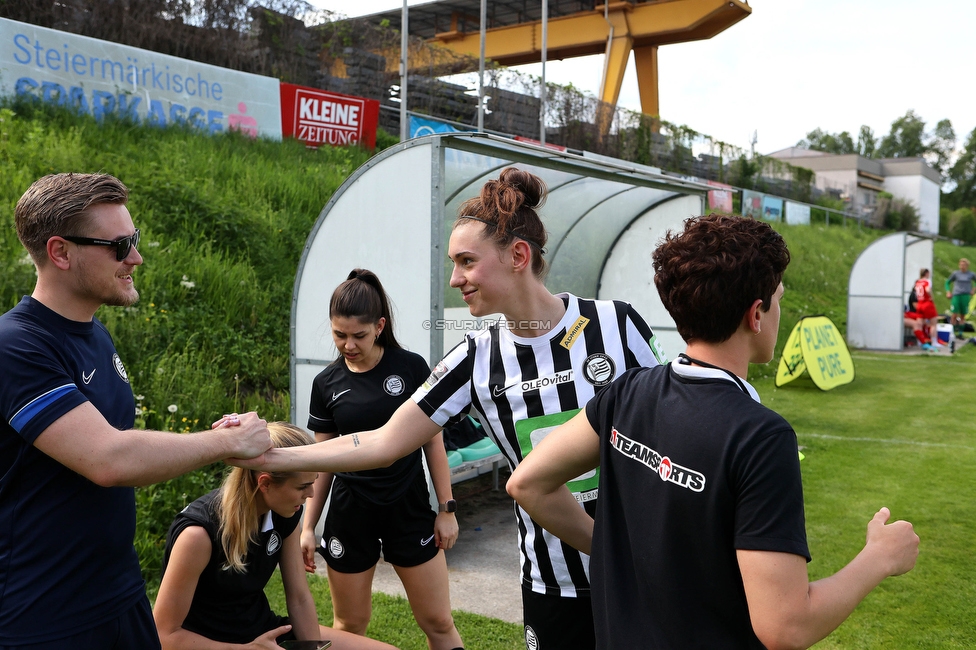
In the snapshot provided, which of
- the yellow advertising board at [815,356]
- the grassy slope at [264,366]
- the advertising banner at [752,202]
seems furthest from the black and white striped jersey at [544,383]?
the advertising banner at [752,202]

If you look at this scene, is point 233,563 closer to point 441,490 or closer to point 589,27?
point 441,490

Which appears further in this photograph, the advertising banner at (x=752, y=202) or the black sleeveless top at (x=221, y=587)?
the advertising banner at (x=752, y=202)

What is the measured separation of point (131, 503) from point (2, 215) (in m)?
5.58

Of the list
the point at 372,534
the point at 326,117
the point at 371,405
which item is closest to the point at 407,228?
the point at 371,405

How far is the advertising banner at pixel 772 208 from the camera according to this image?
2667 centimetres

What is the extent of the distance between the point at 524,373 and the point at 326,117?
36.1 ft

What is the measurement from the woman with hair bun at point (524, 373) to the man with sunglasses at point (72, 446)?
0.42 m

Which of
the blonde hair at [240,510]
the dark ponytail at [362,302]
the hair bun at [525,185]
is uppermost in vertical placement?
the hair bun at [525,185]

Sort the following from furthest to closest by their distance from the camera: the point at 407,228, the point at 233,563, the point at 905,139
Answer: the point at 905,139
the point at 407,228
the point at 233,563

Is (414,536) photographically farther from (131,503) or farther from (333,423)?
(131,503)

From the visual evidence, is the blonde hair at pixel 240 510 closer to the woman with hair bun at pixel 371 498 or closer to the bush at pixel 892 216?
the woman with hair bun at pixel 371 498

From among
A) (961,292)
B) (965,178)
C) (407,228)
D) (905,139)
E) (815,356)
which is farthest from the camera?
(905,139)

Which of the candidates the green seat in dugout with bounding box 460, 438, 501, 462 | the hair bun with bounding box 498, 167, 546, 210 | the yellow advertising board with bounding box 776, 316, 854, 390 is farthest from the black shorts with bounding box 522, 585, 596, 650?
the yellow advertising board with bounding box 776, 316, 854, 390

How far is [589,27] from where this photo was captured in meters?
27.3
